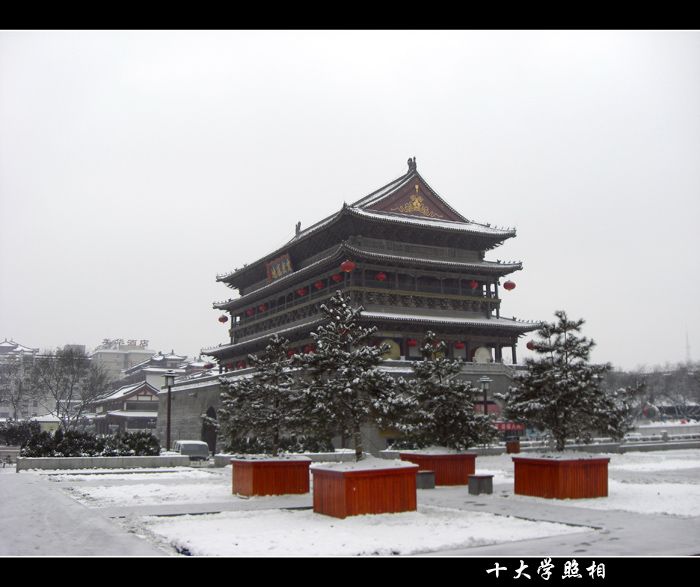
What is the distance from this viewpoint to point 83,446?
2653 centimetres

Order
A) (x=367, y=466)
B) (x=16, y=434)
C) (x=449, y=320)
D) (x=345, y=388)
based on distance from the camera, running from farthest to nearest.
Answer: (x=16, y=434)
(x=449, y=320)
(x=345, y=388)
(x=367, y=466)

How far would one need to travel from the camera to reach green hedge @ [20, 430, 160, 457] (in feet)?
85.4

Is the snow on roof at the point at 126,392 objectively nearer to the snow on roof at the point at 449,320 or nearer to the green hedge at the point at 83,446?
the snow on roof at the point at 449,320

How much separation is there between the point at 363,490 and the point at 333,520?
76 cm

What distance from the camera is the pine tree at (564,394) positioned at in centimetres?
1560

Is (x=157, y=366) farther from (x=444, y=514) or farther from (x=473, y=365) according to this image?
(x=444, y=514)

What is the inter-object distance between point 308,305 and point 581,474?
28.8 meters

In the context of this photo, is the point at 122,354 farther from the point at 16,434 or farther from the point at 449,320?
the point at 449,320

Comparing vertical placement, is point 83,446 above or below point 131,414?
above

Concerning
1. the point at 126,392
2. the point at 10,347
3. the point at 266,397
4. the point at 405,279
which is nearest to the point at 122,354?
the point at 10,347

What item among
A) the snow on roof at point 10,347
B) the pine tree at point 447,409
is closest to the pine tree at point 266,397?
the pine tree at point 447,409

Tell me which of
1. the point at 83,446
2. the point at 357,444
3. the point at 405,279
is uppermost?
the point at 405,279

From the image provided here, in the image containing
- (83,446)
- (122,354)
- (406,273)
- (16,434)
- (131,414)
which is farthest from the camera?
(122,354)

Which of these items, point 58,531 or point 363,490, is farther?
point 363,490
